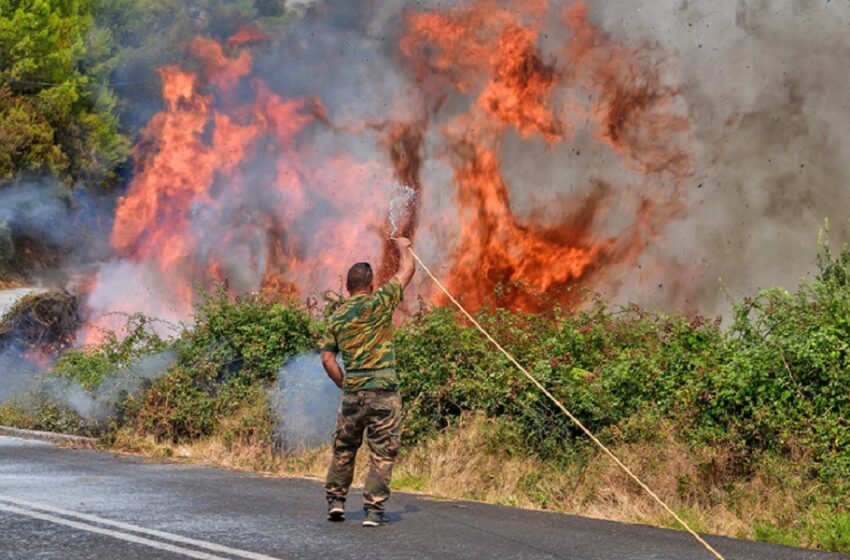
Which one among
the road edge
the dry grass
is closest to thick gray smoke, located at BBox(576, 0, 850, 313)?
the dry grass

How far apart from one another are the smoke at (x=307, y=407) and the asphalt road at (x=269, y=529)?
1.70 meters

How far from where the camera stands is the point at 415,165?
62.1 feet

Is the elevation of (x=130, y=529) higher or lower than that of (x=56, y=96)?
lower

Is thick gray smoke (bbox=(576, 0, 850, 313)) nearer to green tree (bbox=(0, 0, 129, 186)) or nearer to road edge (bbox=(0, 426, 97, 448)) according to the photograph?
road edge (bbox=(0, 426, 97, 448))

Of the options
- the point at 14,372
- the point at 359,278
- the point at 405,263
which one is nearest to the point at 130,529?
the point at 359,278

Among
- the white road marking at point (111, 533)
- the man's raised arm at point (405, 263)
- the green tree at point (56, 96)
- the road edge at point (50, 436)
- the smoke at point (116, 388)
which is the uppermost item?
the green tree at point (56, 96)

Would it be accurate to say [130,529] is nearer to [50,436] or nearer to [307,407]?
[307,407]

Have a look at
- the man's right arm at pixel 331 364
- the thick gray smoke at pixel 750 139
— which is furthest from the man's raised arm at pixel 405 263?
the thick gray smoke at pixel 750 139

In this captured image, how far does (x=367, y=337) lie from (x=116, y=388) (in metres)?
6.14

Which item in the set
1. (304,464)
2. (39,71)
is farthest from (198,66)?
(39,71)

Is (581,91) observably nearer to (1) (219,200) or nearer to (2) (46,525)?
(1) (219,200)

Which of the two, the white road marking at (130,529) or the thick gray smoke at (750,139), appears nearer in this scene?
the white road marking at (130,529)

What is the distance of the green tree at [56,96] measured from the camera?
40969 mm

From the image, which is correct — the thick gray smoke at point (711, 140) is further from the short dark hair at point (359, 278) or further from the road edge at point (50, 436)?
the short dark hair at point (359, 278)
